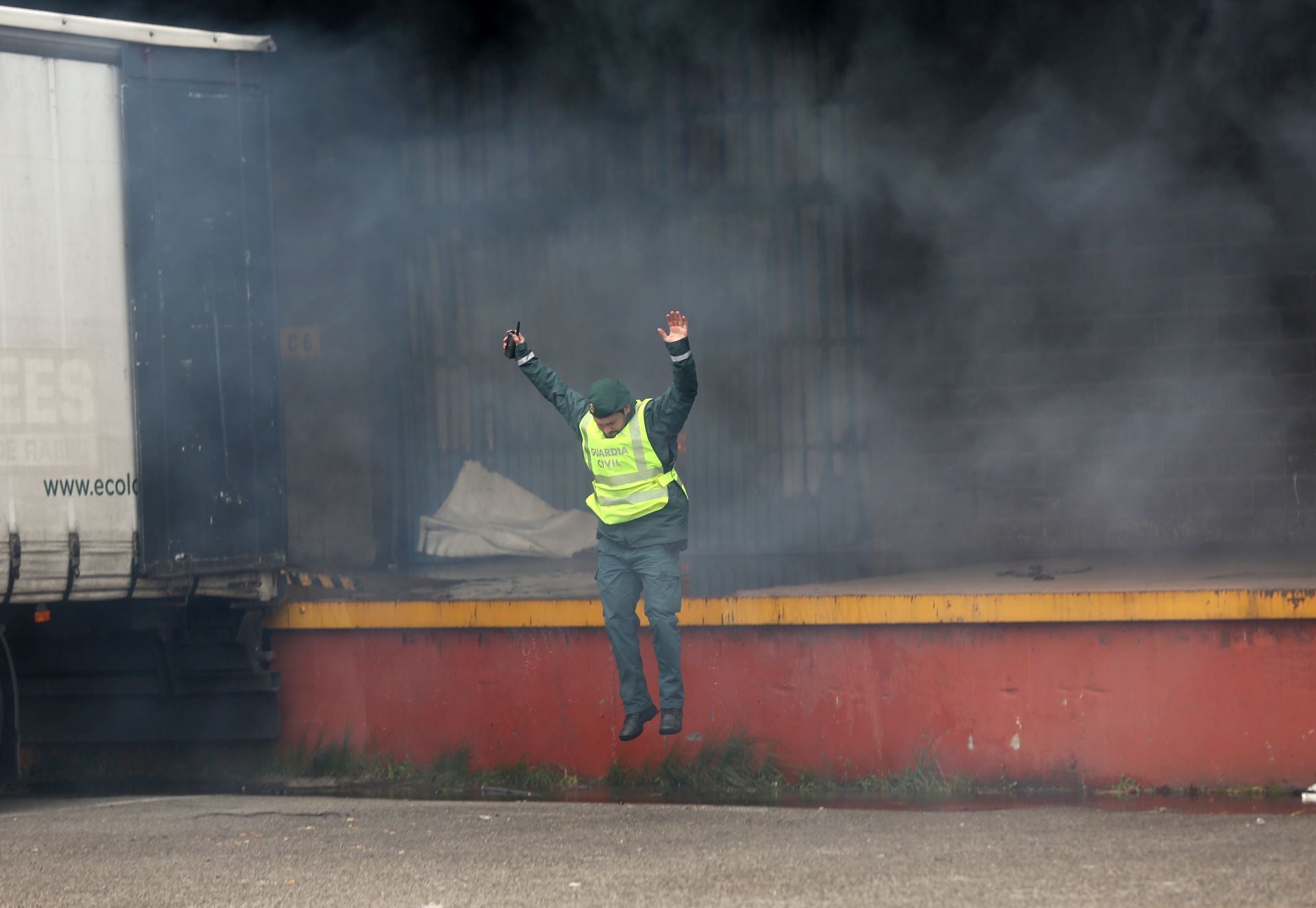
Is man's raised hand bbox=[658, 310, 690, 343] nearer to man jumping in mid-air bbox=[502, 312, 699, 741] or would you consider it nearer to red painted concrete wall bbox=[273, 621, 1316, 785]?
man jumping in mid-air bbox=[502, 312, 699, 741]

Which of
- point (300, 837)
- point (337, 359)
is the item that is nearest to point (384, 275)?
point (337, 359)

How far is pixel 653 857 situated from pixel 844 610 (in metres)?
1.83

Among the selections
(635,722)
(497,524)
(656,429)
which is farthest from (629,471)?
(497,524)

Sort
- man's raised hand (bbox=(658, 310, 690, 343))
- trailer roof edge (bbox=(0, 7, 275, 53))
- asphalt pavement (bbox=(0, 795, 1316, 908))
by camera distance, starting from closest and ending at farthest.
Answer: asphalt pavement (bbox=(0, 795, 1316, 908))
man's raised hand (bbox=(658, 310, 690, 343))
trailer roof edge (bbox=(0, 7, 275, 53))

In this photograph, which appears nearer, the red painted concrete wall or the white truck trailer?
the red painted concrete wall

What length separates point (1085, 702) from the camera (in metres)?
6.17

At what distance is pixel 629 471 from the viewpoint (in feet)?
19.9

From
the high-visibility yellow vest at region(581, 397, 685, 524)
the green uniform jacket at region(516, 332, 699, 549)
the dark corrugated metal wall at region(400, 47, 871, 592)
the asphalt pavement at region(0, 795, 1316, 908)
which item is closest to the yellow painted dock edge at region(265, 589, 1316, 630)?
the green uniform jacket at region(516, 332, 699, 549)

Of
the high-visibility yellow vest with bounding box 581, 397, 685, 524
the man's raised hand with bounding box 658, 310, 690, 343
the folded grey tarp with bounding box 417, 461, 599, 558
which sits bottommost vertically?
the folded grey tarp with bounding box 417, 461, 599, 558

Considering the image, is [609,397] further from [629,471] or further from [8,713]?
[8,713]

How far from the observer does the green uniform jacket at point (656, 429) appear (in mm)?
5945

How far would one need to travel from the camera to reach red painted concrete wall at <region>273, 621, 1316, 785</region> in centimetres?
599

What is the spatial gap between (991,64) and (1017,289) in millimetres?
1255

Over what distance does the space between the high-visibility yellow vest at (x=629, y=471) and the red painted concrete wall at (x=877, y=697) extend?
33.0 inches
